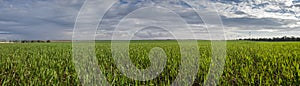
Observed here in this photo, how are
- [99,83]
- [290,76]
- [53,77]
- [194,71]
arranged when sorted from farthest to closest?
[194,71], [53,77], [290,76], [99,83]

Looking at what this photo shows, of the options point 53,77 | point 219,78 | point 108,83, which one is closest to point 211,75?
point 219,78

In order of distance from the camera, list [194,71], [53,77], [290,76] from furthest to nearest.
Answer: [194,71], [53,77], [290,76]

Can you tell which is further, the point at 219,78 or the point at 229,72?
the point at 229,72

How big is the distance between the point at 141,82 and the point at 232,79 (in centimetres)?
213

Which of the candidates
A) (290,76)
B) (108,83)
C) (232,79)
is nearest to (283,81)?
(290,76)

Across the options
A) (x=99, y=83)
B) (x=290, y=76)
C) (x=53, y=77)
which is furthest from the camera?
(x=53, y=77)

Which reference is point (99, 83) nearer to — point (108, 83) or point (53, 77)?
point (108, 83)

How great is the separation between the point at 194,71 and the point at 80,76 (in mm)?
2978

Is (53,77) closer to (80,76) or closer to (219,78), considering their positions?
(80,76)

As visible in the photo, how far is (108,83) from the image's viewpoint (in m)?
6.75

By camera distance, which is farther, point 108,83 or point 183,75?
point 183,75

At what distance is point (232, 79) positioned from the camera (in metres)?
7.28

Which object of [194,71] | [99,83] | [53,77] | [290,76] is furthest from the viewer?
[194,71]

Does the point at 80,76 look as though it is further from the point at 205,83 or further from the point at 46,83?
the point at 205,83
